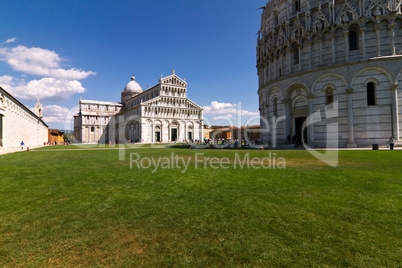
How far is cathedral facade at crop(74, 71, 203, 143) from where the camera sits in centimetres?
6366

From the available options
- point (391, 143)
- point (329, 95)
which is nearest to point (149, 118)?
point (329, 95)

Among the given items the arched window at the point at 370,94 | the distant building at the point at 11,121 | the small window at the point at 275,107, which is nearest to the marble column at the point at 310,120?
the small window at the point at 275,107

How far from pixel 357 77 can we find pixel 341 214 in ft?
74.0

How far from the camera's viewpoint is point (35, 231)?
12.5ft

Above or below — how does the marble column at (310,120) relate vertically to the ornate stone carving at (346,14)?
below

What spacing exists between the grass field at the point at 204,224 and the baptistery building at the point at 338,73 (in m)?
17.3

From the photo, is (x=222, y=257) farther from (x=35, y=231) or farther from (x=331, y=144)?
(x=331, y=144)

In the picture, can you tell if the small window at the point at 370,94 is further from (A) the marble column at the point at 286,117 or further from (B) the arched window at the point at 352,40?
(A) the marble column at the point at 286,117

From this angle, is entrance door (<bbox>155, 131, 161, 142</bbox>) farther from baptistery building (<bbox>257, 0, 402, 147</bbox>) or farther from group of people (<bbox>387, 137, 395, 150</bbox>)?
group of people (<bbox>387, 137, 395, 150</bbox>)

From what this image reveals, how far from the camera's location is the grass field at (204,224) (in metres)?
3.00

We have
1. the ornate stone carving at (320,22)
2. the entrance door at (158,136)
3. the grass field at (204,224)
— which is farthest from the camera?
the entrance door at (158,136)

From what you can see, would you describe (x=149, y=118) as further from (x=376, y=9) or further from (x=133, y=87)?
(x=376, y=9)

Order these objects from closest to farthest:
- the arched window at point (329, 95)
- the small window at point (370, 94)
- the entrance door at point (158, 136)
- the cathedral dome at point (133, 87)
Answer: the small window at point (370, 94) → the arched window at point (329, 95) → the entrance door at point (158, 136) → the cathedral dome at point (133, 87)

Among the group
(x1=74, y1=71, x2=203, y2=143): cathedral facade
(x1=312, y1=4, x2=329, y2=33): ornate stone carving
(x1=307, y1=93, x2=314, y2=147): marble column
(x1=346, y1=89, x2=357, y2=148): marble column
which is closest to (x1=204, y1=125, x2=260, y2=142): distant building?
(x1=74, y1=71, x2=203, y2=143): cathedral facade
